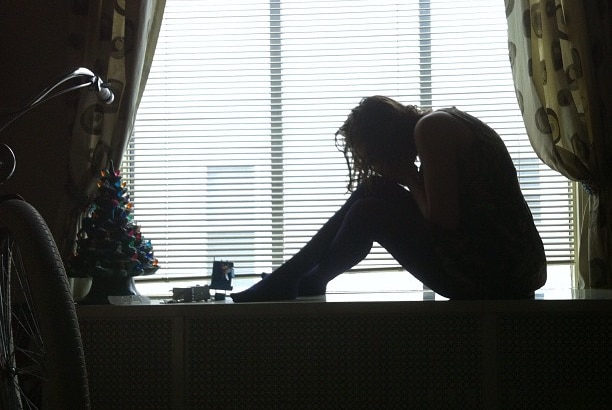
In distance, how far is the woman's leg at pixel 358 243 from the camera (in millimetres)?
1993

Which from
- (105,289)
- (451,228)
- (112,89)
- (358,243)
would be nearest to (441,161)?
(451,228)

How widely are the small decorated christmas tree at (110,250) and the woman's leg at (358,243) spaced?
34 centimetres

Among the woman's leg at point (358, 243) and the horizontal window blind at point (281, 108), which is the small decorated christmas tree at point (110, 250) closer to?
the woman's leg at point (358, 243)

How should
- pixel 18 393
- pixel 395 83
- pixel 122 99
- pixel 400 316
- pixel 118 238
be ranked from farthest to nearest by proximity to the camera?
pixel 395 83
pixel 122 99
pixel 118 238
pixel 400 316
pixel 18 393

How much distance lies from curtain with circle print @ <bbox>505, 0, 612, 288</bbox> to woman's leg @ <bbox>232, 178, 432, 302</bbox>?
26.0 inches

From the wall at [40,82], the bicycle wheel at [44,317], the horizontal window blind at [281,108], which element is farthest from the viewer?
the horizontal window blind at [281,108]

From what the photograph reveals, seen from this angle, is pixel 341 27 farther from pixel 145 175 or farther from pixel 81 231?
pixel 81 231

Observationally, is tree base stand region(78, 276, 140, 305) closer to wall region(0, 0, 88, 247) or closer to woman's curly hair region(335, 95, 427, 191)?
wall region(0, 0, 88, 247)

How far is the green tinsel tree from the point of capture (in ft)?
6.92

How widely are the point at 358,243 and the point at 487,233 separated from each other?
0.35 meters

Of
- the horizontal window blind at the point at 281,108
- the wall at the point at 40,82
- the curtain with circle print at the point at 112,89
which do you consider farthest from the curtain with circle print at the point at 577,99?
the wall at the point at 40,82

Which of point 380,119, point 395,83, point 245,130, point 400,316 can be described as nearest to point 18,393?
point 400,316

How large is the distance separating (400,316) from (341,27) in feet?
3.90

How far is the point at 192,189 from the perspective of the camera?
2.66 m
